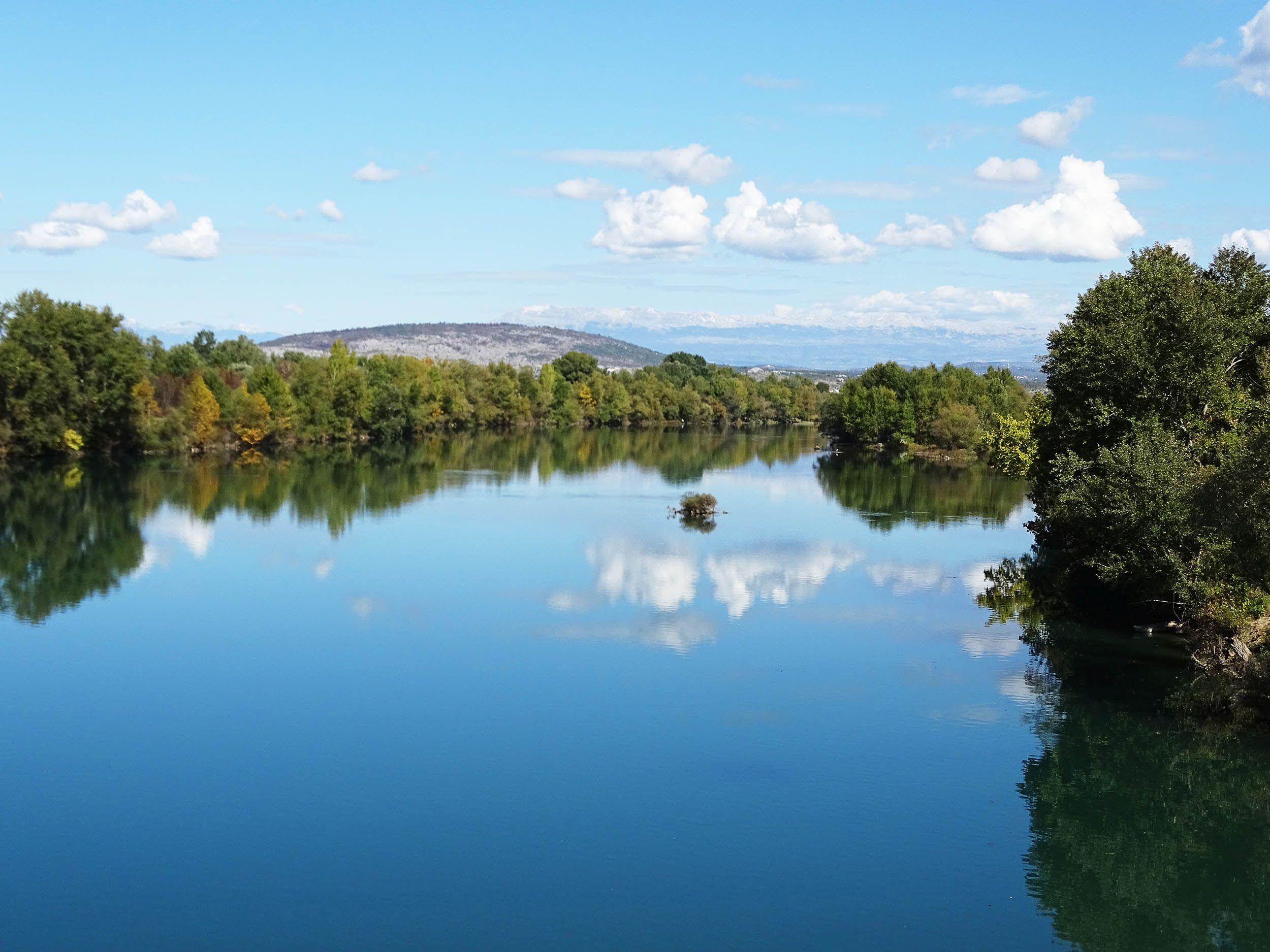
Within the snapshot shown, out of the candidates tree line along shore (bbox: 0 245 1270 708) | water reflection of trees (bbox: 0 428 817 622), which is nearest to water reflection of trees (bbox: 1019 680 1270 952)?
tree line along shore (bbox: 0 245 1270 708)

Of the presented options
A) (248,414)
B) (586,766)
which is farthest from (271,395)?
(586,766)

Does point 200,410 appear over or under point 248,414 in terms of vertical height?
over

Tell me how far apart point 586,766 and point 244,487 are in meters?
40.8

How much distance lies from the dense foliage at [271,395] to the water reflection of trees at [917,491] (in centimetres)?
3523

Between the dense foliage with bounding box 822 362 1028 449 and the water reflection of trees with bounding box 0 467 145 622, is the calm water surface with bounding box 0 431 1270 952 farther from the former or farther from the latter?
the dense foliage with bounding box 822 362 1028 449

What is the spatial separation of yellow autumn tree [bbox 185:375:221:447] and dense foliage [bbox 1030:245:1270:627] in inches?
2026

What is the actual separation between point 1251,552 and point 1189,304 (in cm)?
1000

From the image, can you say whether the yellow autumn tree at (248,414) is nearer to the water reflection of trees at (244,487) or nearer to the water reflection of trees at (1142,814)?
the water reflection of trees at (244,487)

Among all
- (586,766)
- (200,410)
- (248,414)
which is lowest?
(586,766)

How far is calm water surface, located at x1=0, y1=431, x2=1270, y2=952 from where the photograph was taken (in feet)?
48.5

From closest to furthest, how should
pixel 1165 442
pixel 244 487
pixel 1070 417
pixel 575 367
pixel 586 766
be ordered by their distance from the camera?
pixel 586 766 < pixel 1165 442 < pixel 1070 417 < pixel 244 487 < pixel 575 367

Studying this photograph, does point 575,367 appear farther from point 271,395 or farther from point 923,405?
point 271,395

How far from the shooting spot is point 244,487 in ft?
184

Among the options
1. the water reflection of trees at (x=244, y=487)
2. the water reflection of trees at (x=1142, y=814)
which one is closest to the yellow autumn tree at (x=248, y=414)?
the water reflection of trees at (x=244, y=487)
